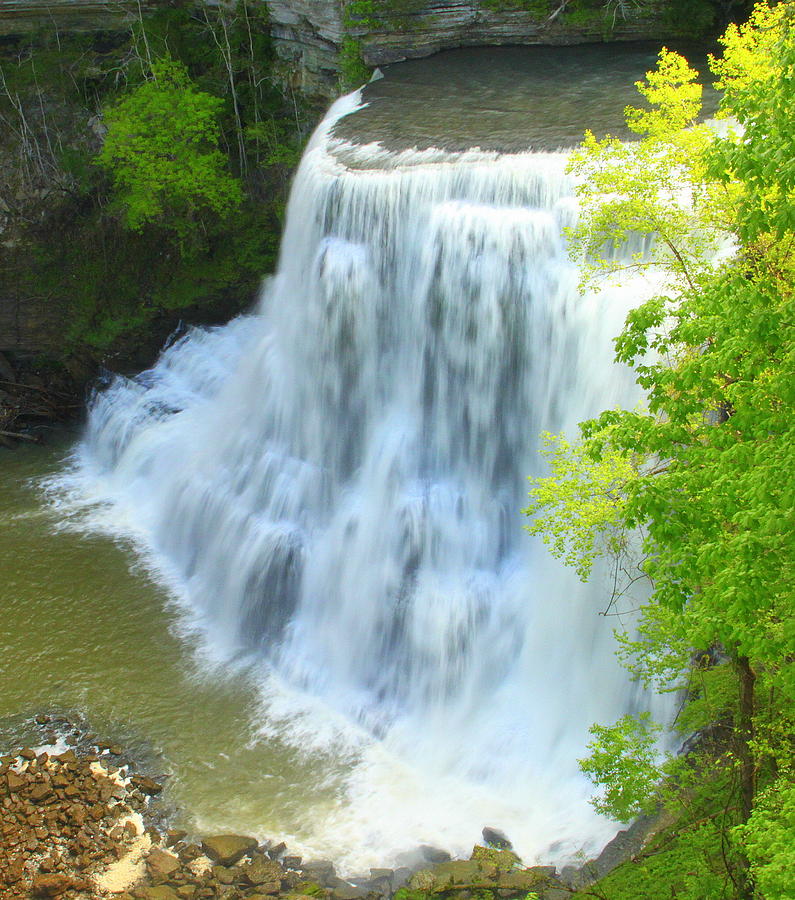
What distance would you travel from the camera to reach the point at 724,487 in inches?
252

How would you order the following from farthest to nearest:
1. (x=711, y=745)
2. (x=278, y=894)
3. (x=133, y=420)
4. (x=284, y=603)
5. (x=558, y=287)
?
(x=133, y=420) → (x=284, y=603) → (x=558, y=287) → (x=278, y=894) → (x=711, y=745)

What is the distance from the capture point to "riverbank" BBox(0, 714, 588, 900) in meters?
10.9

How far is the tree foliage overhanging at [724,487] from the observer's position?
5918 millimetres

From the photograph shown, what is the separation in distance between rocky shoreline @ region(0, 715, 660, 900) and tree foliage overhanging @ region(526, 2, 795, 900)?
67.8 inches

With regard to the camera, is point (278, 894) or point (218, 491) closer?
point (278, 894)

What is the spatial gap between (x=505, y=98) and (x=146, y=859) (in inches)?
626

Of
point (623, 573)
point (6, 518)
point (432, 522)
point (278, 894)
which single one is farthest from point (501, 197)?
point (6, 518)

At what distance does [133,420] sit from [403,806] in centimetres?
1273

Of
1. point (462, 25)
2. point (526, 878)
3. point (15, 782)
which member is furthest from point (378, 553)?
point (462, 25)

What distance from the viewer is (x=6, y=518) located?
1945 cm

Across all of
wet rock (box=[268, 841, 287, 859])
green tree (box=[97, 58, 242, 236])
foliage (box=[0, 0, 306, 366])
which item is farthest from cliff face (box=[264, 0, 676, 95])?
wet rock (box=[268, 841, 287, 859])

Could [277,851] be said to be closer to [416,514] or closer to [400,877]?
[400,877]

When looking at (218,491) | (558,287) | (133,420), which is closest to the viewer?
(558,287)

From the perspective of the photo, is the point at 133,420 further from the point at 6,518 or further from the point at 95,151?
the point at 95,151
